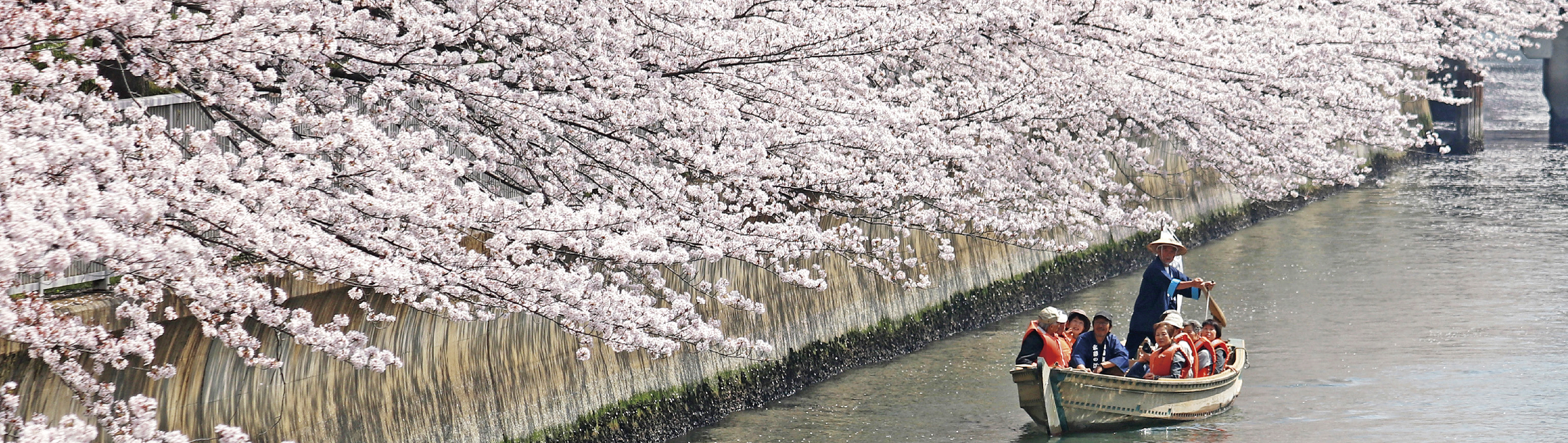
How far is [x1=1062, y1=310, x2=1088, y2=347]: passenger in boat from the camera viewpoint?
1508 cm

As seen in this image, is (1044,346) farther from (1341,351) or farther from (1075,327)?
(1341,351)

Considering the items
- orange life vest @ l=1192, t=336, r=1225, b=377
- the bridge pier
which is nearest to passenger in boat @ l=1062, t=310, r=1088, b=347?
orange life vest @ l=1192, t=336, r=1225, b=377

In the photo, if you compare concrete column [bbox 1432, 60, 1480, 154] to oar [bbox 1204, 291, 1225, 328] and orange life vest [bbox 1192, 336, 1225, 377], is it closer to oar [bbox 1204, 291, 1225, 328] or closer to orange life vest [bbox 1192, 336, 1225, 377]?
oar [bbox 1204, 291, 1225, 328]

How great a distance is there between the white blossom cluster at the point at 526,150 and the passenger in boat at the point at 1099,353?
257cm

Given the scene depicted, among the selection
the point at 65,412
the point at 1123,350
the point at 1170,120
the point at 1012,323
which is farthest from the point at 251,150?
the point at 1170,120

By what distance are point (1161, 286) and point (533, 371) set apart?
20.5ft

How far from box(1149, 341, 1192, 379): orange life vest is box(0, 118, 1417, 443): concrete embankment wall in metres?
3.93

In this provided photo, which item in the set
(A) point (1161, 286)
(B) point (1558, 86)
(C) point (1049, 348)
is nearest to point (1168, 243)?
(A) point (1161, 286)

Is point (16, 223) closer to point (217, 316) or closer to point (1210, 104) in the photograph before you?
point (217, 316)

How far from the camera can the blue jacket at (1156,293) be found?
14523 millimetres

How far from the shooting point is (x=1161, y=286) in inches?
574

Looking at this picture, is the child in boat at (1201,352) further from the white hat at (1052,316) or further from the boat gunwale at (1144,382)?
the white hat at (1052,316)

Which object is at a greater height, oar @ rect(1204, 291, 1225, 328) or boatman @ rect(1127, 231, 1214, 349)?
boatman @ rect(1127, 231, 1214, 349)

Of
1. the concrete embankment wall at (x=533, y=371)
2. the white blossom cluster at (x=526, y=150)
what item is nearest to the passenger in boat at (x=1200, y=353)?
the white blossom cluster at (x=526, y=150)
